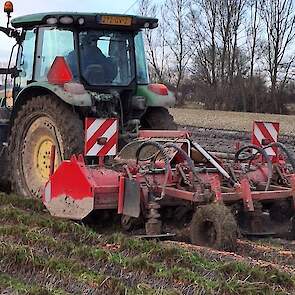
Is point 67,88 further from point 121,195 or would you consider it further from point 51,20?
point 121,195

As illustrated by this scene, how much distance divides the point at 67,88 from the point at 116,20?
1182 millimetres

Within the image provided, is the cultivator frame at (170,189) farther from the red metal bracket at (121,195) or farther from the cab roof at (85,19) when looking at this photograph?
the cab roof at (85,19)

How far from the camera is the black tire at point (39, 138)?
293 inches

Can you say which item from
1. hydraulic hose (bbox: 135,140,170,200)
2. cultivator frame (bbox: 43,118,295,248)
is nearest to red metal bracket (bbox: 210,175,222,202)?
cultivator frame (bbox: 43,118,295,248)

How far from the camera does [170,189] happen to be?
6.50m

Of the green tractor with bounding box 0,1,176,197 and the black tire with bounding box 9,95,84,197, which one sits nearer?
the black tire with bounding box 9,95,84,197

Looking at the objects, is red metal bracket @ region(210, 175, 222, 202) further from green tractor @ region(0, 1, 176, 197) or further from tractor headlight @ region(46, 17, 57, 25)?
tractor headlight @ region(46, 17, 57, 25)

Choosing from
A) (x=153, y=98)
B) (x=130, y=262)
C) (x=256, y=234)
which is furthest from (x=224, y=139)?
(x=130, y=262)

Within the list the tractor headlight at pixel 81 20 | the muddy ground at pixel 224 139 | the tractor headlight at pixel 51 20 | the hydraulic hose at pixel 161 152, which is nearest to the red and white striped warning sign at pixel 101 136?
the hydraulic hose at pixel 161 152

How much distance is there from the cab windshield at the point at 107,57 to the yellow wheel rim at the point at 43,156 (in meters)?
0.83

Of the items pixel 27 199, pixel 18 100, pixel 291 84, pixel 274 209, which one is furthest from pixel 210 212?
pixel 291 84

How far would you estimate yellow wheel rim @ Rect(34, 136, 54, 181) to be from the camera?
7919mm

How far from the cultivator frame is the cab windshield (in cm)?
114

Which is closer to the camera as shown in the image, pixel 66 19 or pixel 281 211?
pixel 281 211
